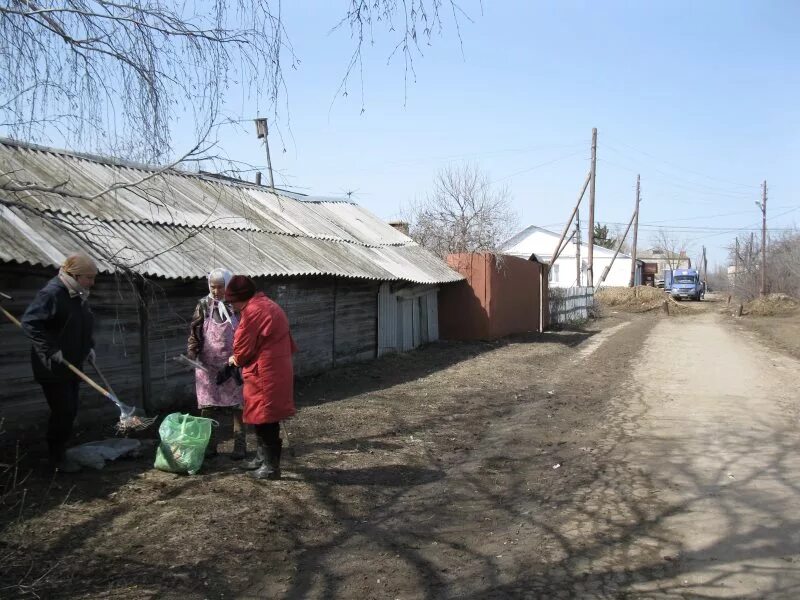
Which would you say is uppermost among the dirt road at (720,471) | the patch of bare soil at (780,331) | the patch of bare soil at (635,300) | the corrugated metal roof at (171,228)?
the corrugated metal roof at (171,228)

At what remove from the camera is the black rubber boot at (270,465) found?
5.52m

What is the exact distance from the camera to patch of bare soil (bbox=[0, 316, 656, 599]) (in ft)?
12.7

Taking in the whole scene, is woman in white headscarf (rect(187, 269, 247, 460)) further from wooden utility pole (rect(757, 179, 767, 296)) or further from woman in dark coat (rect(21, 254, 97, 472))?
wooden utility pole (rect(757, 179, 767, 296))

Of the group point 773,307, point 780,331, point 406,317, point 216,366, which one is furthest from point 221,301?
point 773,307

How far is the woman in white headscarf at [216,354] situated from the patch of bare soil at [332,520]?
466 millimetres

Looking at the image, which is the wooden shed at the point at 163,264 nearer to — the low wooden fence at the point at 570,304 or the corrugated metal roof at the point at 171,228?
the corrugated metal roof at the point at 171,228

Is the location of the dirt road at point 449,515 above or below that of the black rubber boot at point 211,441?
below

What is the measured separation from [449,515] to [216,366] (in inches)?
91.3

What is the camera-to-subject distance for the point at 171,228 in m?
8.89

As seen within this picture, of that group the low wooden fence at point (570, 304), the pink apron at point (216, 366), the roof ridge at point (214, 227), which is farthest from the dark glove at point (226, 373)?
the low wooden fence at point (570, 304)

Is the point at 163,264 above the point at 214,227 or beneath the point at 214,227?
beneath

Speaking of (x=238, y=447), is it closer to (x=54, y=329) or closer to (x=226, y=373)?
(x=226, y=373)

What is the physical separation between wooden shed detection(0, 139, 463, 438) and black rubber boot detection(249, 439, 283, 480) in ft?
5.07

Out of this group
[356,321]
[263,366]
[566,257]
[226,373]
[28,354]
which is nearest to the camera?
[263,366]
